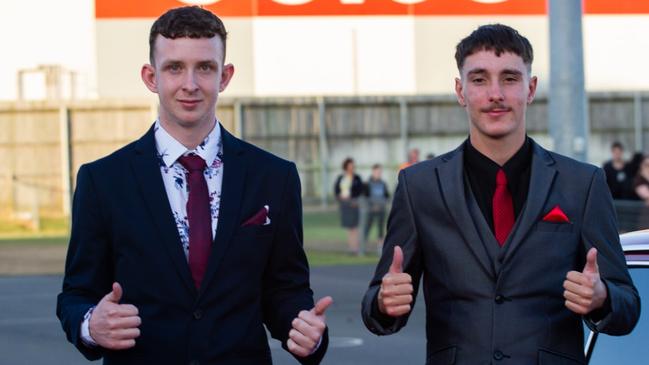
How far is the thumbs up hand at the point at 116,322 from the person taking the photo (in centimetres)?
409

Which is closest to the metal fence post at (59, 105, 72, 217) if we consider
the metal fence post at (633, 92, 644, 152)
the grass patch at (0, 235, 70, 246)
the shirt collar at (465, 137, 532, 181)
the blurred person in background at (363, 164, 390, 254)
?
the grass patch at (0, 235, 70, 246)

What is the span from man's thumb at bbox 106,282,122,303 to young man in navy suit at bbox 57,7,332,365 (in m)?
0.06

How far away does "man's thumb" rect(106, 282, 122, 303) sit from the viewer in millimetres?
4086

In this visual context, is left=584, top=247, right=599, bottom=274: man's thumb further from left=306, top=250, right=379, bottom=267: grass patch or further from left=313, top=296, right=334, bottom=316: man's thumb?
left=306, top=250, right=379, bottom=267: grass patch

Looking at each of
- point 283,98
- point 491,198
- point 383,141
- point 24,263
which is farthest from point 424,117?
point 491,198

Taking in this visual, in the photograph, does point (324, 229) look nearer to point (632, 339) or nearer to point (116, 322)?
point (632, 339)

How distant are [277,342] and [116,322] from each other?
864cm

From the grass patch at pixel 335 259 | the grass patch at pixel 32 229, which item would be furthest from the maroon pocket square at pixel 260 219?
the grass patch at pixel 32 229

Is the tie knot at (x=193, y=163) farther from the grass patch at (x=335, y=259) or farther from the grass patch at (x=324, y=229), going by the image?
the grass patch at (x=324, y=229)

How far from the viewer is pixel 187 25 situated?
172 inches

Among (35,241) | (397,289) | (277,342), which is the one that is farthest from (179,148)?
(35,241)

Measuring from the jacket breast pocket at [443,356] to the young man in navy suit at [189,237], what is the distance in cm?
33

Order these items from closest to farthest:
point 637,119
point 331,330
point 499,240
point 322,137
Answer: point 499,240 < point 331,330 < point 322,137 < point 637,119

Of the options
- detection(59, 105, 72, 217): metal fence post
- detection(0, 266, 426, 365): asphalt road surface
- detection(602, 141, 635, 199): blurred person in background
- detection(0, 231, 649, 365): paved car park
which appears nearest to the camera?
detection(0, 231, 649, 365): paved car park
